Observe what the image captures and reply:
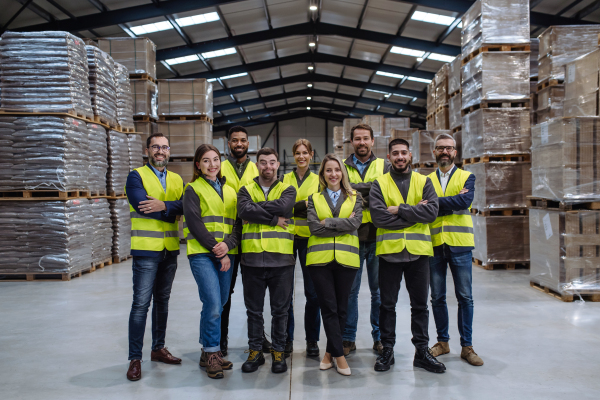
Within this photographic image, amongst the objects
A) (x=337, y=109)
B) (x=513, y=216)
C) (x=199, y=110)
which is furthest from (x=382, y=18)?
(x=337, y=109)

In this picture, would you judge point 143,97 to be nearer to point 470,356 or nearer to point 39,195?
point 39,195

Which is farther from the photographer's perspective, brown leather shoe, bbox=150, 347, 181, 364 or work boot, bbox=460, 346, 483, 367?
brown leather shoe, bbox=150, 347, 181, 364

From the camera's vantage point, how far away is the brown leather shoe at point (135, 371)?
11.3ft

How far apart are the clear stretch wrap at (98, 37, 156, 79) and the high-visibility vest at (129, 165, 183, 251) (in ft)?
24.2

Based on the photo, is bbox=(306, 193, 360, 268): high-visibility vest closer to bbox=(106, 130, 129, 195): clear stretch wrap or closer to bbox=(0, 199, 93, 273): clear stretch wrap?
bbox=(0, 199, 93, 273): clear stretch wrap

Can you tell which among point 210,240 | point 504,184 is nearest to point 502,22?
point 504,184

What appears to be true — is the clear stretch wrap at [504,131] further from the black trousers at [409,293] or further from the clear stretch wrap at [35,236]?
the clear stretch wrap at [35,236]

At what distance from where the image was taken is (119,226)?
29.7ft

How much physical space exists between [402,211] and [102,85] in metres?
7.03

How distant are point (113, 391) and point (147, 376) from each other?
0.30m

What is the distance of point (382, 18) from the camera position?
13711mm

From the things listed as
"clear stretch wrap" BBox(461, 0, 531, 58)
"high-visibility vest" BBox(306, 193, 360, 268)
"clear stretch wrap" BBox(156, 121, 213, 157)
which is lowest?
"high-visibility vest" BBox(306, 193, 360, 268)

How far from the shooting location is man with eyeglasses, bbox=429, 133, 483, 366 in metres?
3.71

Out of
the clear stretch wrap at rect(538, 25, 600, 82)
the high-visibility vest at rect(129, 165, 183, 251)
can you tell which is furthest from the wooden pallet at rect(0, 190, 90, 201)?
the clear stretch wrap at rect(538, 25, 600, 82)
